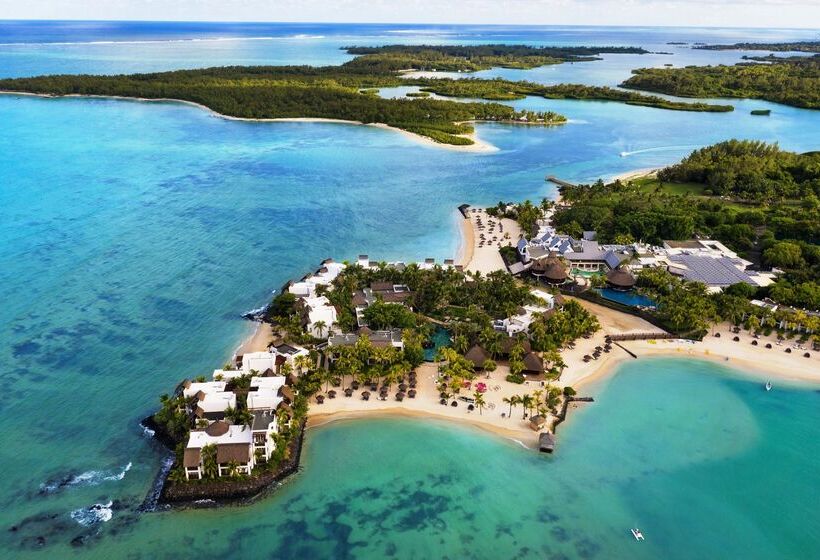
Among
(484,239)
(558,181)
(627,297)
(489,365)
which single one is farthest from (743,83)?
(489,365)

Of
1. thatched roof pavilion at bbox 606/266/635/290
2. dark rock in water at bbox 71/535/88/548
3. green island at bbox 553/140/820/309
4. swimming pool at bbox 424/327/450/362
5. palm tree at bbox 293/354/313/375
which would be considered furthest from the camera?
green island at bbox 553/140/820/309

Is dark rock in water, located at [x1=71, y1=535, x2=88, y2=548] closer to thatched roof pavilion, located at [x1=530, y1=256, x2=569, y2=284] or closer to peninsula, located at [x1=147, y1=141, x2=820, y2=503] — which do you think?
peninsula, located at [x1=147, y1=141, x2=820, y2=503]

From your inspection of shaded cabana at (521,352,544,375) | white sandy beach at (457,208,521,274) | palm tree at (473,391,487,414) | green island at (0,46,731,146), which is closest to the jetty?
white sandy beach at (457,208,521,274)

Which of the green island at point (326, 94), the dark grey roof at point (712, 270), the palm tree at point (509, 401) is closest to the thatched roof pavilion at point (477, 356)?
the palm tree at point (509, 401)

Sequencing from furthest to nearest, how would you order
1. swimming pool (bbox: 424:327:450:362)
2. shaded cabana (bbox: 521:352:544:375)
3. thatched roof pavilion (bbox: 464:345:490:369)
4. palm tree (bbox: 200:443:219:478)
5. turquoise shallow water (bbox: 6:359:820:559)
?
swimming pool (bbox: 424:327:450:362)
thatched roof pavilion (bbox: 464:345:490:369)
shaded cabana (bbox: 521:352:544:375)
palm tree (bbox: 200:443:219:478)
turquoise shallow water (bbox: 6:359:820:559)

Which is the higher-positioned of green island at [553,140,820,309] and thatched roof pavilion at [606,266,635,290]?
green island at [553,140,820,309]

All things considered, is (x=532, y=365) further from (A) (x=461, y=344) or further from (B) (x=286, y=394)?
(B) (x=286, y=394)
